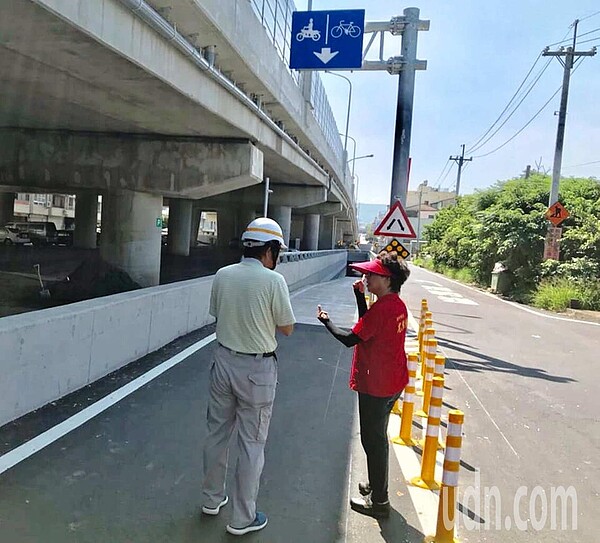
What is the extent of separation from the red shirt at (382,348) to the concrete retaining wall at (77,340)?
303 centimetres

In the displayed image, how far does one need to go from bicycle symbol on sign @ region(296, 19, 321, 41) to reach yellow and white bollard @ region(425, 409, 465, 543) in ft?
37.9

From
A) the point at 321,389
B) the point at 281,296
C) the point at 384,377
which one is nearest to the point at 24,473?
the point at 281,296

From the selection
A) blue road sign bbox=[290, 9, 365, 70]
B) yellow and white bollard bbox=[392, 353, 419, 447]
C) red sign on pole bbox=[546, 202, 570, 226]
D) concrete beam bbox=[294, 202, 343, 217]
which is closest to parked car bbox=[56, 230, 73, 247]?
concrete beam bbox=[294, 202, 343, 217]

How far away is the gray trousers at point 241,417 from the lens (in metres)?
3.12

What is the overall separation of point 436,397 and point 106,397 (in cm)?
335

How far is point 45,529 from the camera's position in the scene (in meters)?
3.04

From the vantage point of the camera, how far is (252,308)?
10.4 feet

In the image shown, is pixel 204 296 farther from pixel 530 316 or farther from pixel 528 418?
pixel 530 316

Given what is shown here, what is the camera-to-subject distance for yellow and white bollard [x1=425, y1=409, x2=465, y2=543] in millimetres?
3207

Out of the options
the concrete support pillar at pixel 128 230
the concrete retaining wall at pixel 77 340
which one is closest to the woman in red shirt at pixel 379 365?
the concrete retaining wall at pixel 77 340

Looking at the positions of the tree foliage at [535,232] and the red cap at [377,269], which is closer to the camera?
the red cap at [377,269]

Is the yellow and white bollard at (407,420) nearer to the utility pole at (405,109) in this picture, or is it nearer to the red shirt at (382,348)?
the red shirt at (382,348)

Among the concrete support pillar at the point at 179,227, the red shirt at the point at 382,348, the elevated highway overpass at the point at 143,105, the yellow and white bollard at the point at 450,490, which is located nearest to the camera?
the yellow and white bollard at the point at 450,490

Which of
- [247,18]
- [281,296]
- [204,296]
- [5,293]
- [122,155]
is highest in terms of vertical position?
[247,18]
